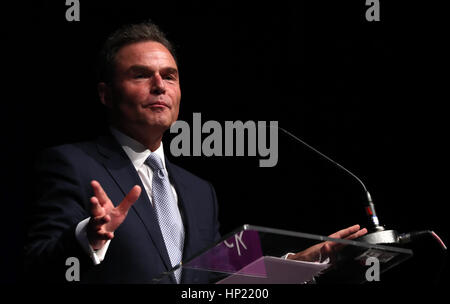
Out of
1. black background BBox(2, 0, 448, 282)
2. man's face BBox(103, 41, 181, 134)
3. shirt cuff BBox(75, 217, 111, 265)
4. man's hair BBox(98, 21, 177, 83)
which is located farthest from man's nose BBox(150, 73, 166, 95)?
Answer: shirt cuff BBox(75, 217, 111, 265)

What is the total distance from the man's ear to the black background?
8.4 inches

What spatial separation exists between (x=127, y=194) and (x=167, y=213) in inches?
12.2

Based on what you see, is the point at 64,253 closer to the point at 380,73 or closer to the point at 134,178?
the point at 134,178

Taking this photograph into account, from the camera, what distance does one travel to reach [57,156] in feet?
6.70

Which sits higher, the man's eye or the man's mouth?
the man's eye

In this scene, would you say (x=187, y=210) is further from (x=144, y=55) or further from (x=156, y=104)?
(x=144, y=55)

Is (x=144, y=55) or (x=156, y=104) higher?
(x=144, y=55)

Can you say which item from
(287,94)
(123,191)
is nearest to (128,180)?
(123,191)

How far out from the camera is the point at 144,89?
2.25m

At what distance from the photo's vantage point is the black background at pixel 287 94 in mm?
2666

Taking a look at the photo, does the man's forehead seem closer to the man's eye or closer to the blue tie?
the man's eye

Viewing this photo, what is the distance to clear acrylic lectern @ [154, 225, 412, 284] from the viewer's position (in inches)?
51.9

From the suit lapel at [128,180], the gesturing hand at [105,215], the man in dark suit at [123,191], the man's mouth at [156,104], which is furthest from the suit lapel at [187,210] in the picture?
the gesturing hand at [105,215]
